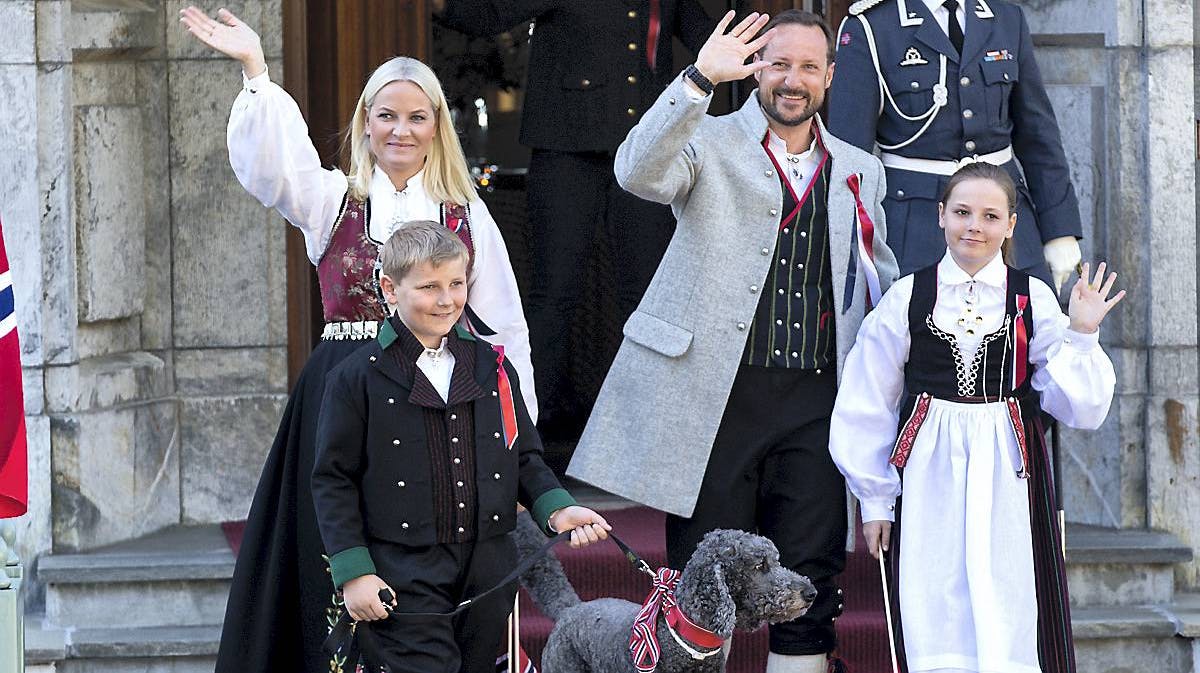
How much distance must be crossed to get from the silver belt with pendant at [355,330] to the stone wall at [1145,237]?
2811 millimetres

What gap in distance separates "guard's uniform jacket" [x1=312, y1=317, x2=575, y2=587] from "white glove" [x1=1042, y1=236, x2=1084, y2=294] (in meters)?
1.69

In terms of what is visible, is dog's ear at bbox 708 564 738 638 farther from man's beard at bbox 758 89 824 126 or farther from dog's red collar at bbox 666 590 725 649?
man's beard at bbox 758 89 824 126

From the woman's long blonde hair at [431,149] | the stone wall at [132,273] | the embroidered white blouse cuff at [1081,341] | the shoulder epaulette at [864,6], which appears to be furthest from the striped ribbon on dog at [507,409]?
the stone wall at [132,273]

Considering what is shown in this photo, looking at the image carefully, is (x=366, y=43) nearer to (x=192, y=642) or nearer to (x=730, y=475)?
(x=192, y=642)

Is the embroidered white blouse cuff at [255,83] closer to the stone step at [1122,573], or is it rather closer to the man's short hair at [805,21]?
the man's short hair at [805,21]

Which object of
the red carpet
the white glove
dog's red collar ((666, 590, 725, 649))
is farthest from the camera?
the red carpet

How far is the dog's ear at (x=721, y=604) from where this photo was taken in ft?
→ 13.1

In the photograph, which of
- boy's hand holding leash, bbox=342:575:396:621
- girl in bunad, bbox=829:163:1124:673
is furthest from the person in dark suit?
boy's hand holding leash, bbox=342:575:396:621

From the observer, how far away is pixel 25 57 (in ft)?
18.9

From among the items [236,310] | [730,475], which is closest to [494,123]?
[236,310]

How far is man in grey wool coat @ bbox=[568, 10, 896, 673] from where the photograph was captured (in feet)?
14.7

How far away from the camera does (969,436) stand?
4.36 meters

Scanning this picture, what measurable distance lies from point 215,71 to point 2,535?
2.52 meters

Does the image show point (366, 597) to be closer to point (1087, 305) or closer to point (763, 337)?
point (763, 337)
